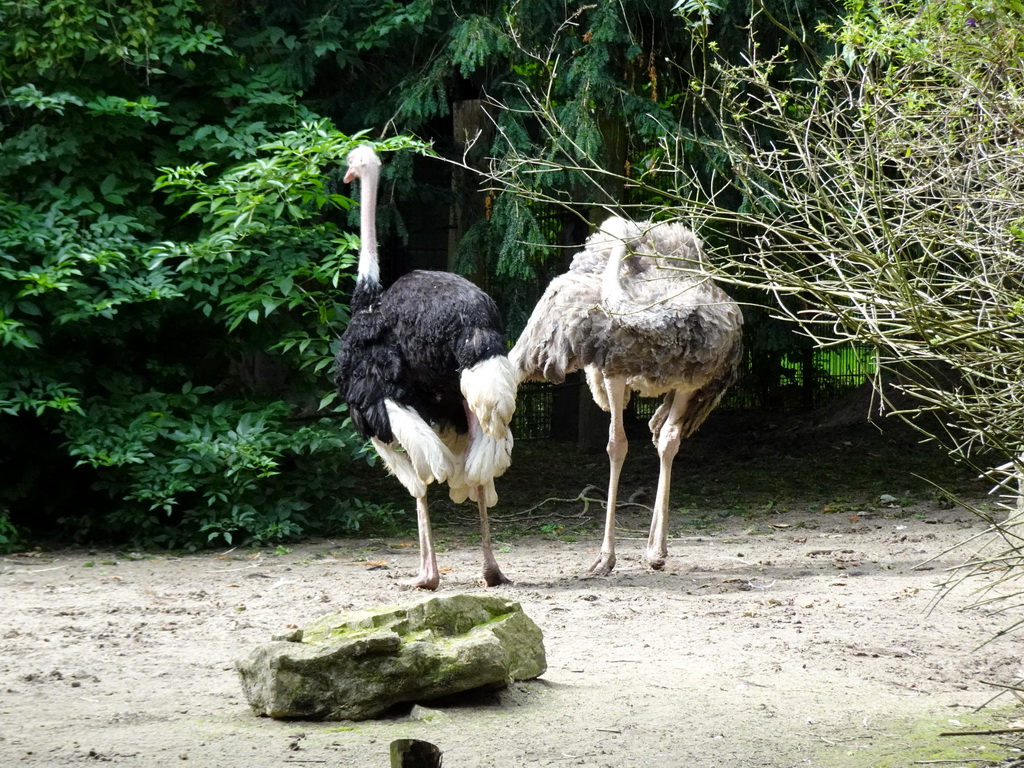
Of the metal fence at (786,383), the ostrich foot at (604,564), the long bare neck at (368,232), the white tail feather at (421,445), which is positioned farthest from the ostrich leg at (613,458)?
the metal fence at (786,383)

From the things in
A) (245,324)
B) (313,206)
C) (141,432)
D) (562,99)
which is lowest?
(141,432)

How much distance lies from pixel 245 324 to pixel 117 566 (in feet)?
6.37

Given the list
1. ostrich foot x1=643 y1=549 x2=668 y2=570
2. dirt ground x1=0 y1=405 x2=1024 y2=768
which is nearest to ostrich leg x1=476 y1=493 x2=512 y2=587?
dirt ground x1=0 y1=405 x2=1024 y2=768

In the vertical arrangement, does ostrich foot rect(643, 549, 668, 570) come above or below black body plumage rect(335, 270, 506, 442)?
below

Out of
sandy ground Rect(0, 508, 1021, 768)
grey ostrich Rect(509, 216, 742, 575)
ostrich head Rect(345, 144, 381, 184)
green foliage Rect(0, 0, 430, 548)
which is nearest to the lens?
sandy ground Rect(0, 508, 1021, 768)

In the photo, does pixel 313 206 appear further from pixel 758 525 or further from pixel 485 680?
pixel 485 680

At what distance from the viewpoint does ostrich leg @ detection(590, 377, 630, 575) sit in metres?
7.42

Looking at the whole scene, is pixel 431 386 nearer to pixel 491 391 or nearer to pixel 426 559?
pixel 491 391

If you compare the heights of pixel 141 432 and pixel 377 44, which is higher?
pixel 377 44

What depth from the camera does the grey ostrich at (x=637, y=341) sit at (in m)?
7.24

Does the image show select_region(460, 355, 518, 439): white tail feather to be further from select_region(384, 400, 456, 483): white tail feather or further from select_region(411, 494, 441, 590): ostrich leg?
select_region(411, 494, 441, 590): ostrich leg

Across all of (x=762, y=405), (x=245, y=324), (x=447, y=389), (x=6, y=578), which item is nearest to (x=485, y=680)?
(x=447, y=389)

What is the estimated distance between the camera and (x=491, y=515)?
32.3 feet

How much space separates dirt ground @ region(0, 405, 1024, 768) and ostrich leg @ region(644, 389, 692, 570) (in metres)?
0.15
